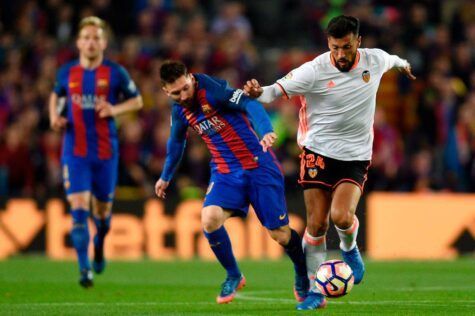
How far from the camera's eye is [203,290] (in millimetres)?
11828

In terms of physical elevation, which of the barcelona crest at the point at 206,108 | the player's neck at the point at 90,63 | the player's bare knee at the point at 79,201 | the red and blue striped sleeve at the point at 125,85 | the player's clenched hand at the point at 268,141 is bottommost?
the player's bare knee at the point at 79,201

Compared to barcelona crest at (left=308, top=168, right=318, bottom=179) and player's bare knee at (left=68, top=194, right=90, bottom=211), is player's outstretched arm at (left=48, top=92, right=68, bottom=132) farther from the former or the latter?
barcelona crest at (left=308, top=168, right=318, bottom=179)

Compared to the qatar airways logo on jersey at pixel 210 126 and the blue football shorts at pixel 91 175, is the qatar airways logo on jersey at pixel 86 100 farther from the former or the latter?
the qatar airways logo on jersey at pixel 210 126

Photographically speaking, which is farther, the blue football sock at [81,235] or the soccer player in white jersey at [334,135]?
the blue football sock at [81,235]

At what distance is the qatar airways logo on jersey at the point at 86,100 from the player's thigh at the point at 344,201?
12.4 feet

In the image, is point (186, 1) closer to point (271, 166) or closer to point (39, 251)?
point (39, 251)

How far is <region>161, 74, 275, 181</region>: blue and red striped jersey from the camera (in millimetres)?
9797

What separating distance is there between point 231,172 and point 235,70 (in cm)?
1055

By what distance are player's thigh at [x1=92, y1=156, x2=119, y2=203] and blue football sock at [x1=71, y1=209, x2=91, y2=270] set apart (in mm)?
485

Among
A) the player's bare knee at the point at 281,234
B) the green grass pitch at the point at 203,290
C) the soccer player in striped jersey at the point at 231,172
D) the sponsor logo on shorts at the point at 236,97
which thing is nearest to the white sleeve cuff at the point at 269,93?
the soccer player in striped jersey at the point at 231,172

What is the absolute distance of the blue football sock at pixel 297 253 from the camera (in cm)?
990

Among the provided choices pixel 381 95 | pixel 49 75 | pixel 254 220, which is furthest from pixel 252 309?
pixel 381 95

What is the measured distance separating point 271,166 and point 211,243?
0.84m

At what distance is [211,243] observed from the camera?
10.0 meters
